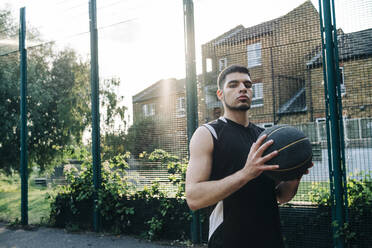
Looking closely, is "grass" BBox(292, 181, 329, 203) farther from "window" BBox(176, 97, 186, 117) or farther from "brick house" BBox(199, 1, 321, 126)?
"window" BBox(176, 97, 186, 117)

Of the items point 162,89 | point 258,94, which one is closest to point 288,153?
point 258,94

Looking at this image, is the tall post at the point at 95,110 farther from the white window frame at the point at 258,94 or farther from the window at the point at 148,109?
the white window frame at the point at 258,94

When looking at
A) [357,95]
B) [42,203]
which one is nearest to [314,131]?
[357,95]

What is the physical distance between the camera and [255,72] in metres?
4.84

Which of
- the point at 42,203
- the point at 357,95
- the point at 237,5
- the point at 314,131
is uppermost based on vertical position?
the point at 237,5

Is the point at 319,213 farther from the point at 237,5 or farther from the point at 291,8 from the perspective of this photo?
the point at 237,5

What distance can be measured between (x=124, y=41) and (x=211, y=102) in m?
2.00

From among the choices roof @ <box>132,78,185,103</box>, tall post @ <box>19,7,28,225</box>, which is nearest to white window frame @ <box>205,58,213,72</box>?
roof @ <box>132,78,185,103</box>

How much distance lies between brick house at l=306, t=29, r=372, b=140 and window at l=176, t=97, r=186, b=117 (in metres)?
1.88

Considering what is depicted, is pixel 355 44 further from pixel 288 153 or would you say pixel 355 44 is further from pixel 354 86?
pixel 288 153

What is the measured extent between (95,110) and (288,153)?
15.4ft

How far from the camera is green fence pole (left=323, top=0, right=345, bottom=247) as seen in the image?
416 centimetres

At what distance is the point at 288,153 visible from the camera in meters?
2.07

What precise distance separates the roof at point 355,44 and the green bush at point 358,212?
1.46 meters
